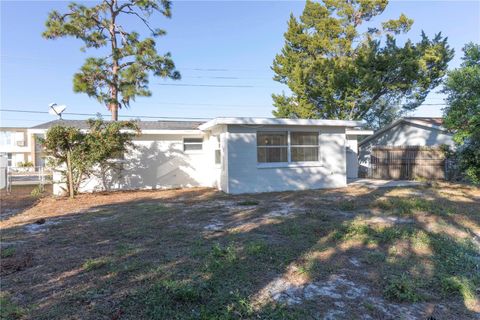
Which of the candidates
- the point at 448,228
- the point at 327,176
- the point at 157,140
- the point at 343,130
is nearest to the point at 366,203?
the point at 448,228

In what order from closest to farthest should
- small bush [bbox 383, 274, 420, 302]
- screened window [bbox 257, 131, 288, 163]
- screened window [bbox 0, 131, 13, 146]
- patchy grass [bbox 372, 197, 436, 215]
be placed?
small bush [bbox 383, 274, 420, 302] → patchy grass [bbox 372, 197, 436, 215] → screened window [bbox 257, 131, 288, 163] → screened window [bbox 0, 131, 13, 146]

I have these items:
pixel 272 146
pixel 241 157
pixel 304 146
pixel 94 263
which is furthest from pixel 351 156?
pixel 94 263

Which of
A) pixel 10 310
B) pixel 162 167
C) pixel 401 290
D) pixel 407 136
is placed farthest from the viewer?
pixel 407 136

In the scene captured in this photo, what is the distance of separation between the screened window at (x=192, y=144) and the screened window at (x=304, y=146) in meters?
4.39

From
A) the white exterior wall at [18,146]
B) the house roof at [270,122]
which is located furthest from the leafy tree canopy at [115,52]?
the white exterior wall at [18,146]

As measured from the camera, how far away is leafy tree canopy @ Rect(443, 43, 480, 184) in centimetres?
980

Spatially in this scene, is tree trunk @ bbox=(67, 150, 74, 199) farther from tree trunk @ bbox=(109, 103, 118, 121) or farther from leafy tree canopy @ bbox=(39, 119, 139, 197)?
tree trunk @ bbox=(109, 103, 118, 121)

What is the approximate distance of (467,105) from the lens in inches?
395

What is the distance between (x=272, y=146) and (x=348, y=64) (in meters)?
11.1

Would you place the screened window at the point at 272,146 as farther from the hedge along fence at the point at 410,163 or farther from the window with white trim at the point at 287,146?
the hedge along fence at the point at 410,163

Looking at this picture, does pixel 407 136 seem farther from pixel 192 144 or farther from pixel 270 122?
pixel 192 144

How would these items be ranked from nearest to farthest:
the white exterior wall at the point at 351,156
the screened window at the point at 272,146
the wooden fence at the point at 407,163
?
the screened window at the point at 272,146 → the wooden fence at the point at 407,163 → the white exterior wall at the point at 351,156

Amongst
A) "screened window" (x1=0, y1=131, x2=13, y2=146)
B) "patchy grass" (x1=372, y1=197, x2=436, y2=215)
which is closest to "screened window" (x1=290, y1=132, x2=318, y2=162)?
"patchy grass" (x1=372, y1=197, x2=436, y2=215)

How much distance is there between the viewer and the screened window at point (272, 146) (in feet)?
37.2
